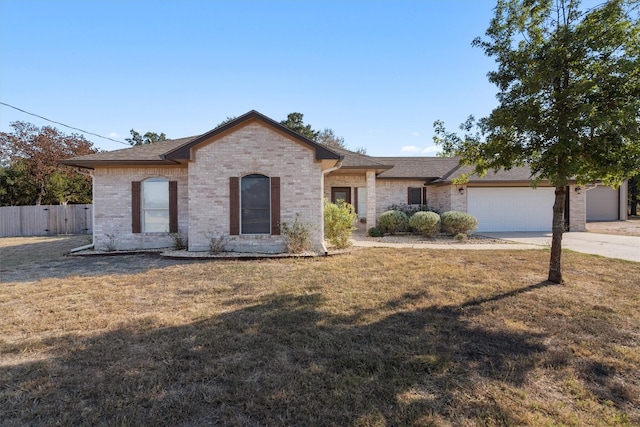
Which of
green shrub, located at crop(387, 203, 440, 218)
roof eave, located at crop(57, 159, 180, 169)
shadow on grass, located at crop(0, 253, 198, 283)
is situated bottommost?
shadow on grass, located at crop(0, 253, 198, 283)

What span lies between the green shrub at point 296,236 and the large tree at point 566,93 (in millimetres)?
5524

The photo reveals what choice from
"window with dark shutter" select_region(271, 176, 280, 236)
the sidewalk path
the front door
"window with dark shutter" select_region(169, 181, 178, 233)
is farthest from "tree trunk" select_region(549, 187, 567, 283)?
the front door

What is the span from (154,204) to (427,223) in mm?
11029

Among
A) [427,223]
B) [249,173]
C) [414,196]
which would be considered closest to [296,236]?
[249,173]

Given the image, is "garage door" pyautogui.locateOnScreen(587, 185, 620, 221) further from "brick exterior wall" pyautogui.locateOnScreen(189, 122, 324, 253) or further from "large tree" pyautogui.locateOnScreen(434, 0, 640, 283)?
"brick exterior wall" pyautogui.locateOnScreen(189, 122, 324, 253)

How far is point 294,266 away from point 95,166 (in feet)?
25.4

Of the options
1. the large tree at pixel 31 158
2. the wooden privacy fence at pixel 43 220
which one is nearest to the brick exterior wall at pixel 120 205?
the wooden privacy fence at pixel 43 220

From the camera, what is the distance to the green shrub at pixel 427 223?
14.4 meters

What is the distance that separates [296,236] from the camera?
32.7 feet

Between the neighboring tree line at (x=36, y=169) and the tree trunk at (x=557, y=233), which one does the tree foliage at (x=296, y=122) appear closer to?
the neighboring tree line at (x=36, y=169)

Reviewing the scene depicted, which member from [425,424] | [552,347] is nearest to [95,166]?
[425,424]

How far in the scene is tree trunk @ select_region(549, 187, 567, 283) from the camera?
6508mm

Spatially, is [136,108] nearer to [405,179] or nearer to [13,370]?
[405,179]

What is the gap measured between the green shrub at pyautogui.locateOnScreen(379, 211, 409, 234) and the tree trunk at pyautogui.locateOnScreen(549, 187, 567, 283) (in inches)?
340
